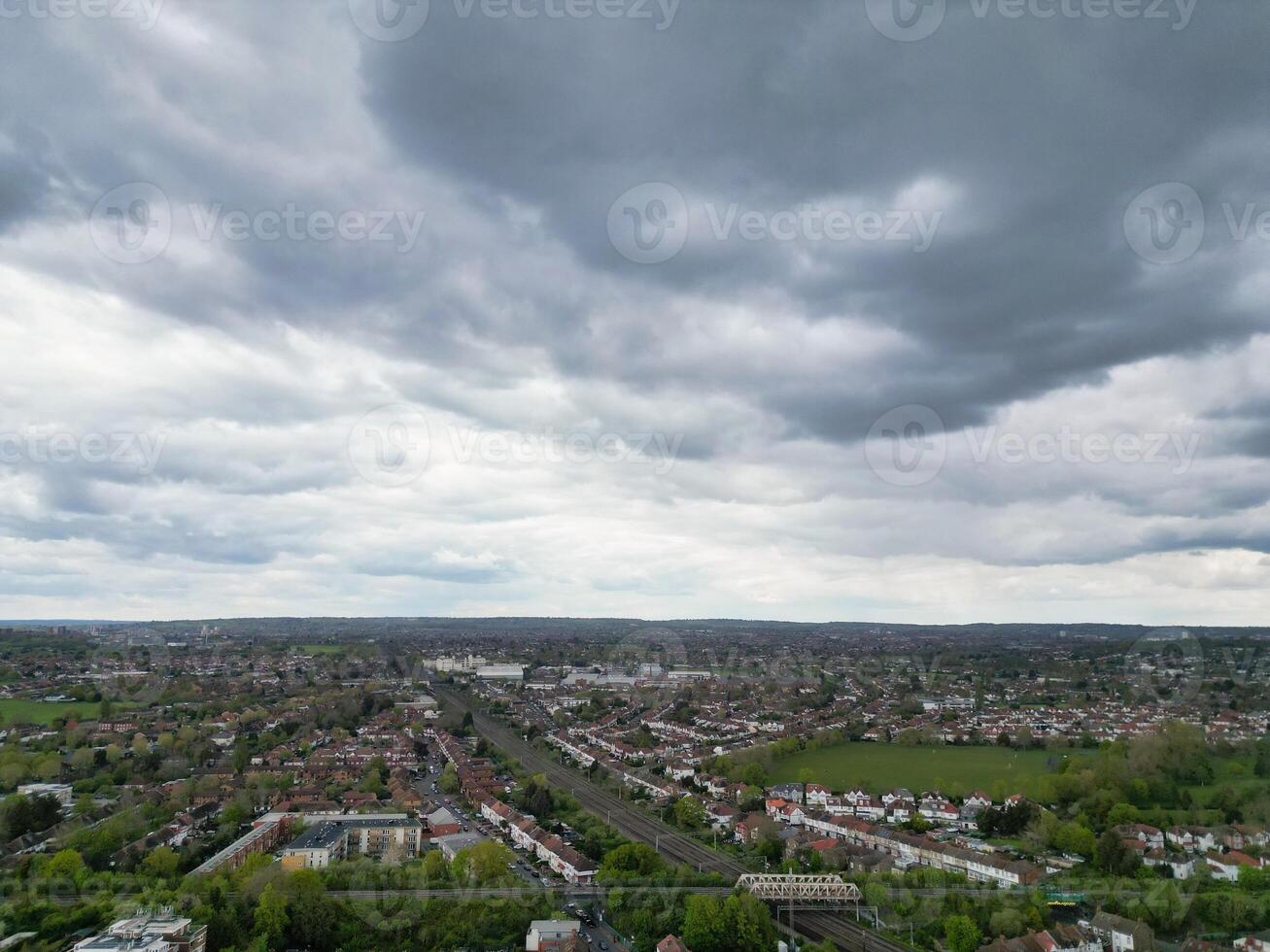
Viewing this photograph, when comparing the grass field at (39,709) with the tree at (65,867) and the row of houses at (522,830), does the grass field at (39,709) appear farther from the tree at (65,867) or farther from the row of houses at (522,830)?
the tree at (65,867)

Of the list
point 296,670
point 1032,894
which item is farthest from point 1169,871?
point 296,670

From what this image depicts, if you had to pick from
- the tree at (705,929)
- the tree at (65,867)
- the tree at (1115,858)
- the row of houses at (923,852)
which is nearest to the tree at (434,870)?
the tree at (705,929)

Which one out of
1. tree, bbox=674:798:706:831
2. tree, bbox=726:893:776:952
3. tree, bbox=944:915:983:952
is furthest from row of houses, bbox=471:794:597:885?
tree, bbox=944:915:983:952

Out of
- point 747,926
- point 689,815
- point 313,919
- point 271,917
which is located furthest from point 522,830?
point 747,926

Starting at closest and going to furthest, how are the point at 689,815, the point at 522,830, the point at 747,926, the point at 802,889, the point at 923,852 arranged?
the point at 747,926
the point at 802,889
the point at 923,852
the point at 522,830
the point at 689,815

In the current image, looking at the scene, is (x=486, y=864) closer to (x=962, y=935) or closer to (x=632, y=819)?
(x=632, y=819)

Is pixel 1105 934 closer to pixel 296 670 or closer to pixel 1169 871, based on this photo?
pixel 1169 871
